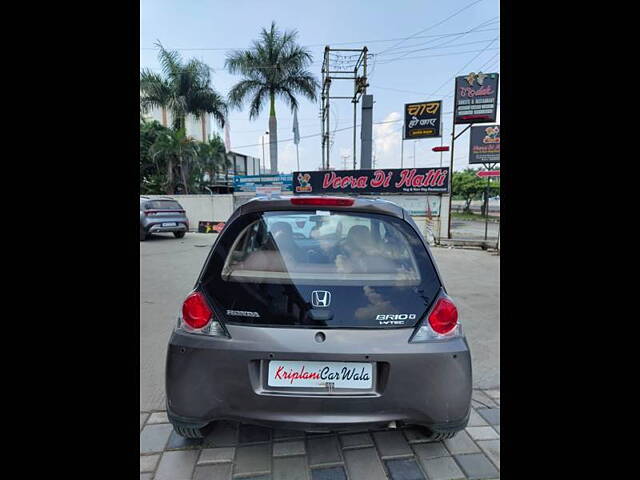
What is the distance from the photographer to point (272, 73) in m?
21.5

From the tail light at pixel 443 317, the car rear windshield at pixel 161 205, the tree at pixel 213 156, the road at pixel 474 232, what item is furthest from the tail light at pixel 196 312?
the tree at pixel 213 156

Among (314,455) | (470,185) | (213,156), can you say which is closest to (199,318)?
(314,455)

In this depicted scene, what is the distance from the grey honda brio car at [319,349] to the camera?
1680 millimetres

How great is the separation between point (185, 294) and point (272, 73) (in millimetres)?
19758

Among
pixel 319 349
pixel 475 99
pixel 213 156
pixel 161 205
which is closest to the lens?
pixel 319 349

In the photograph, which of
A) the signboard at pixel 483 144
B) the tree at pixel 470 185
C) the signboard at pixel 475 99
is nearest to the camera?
the signboard at pixel 475 99

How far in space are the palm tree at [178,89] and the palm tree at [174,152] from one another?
1.46 metres

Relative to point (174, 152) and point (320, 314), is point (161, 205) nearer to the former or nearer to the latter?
point (174, 152)

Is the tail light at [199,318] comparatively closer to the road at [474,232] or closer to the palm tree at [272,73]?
the road at [474,232]

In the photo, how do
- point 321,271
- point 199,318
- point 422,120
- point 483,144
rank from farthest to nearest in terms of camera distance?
point 422,120, point 483,144, point 321,271, point 199,318

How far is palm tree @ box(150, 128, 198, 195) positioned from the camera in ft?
70.1

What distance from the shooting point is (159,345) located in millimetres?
3574
